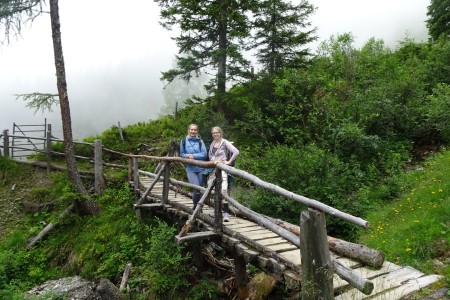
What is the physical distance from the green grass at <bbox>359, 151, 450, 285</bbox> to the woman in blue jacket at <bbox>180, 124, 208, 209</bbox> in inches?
140

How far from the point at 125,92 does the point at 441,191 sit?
116m

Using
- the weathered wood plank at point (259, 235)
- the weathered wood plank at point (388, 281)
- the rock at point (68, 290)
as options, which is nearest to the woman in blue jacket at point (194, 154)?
the weathered wood plank at point (259, 235)

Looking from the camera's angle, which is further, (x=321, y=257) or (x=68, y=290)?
(x=68, y=290)

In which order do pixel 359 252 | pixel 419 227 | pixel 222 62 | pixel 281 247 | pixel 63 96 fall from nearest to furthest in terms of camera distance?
1. pixel 359 252
2. pixel 281 247
3. pixel 419 227
4. pixel 63 96
5. pixel 222 62

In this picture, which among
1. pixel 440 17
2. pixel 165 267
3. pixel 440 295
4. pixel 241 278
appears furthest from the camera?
pixel 440 17

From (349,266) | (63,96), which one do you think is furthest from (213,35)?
(349,266)

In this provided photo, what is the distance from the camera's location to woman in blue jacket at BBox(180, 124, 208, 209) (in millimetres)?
6699

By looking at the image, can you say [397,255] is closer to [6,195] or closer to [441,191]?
[441,191]

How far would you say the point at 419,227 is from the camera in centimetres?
571

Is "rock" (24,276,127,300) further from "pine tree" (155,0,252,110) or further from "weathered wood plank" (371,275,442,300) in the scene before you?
"pine tree" (155,0,252,110)

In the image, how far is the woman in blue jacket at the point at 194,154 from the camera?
22.0ft

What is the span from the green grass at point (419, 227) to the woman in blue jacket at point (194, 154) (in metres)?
3.54

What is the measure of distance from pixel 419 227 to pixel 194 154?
4.42m

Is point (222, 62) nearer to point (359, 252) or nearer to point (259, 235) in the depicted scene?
point (259, 235)
